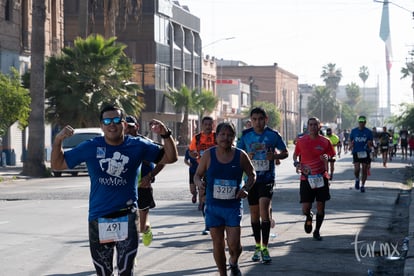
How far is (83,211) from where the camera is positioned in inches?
746

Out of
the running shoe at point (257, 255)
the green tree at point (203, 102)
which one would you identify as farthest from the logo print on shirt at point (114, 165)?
the green tree at point (203, 102)

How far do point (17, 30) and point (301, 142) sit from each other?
36.4 metres

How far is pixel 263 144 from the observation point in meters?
12.3

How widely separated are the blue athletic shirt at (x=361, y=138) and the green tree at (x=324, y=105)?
13838 centimetres

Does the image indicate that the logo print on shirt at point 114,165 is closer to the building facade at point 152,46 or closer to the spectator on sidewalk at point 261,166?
the spectator on sidewalk at point 261,166

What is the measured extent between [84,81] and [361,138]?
71.9 ft

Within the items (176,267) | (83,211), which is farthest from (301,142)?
(83,211)

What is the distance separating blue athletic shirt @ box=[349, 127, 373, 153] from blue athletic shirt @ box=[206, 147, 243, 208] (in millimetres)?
14041

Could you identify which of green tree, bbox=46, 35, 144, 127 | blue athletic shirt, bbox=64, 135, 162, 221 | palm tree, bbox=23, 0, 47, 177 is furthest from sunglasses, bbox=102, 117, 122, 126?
green tree, bbox=46, 35, 144, 127

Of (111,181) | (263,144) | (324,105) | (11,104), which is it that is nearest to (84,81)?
(11,104)

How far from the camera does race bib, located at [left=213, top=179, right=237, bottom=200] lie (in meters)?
9.59

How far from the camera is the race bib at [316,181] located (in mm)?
13938

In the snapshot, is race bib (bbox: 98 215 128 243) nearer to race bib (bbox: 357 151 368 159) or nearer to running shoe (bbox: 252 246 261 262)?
running shoe (bbox: 252 246 261 262)

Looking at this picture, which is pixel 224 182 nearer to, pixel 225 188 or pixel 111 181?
pixel 225 188
